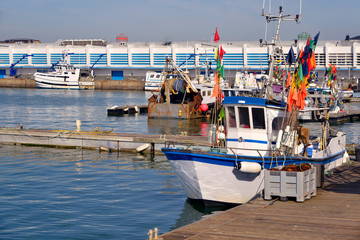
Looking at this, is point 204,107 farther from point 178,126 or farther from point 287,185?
point 287,185

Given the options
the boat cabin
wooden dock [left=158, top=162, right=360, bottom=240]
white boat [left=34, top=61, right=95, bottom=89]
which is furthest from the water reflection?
white boat [left=34, top=61, right=95, bottom=89]

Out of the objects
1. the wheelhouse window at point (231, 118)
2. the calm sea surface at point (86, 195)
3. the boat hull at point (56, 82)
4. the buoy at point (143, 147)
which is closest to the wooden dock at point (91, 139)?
the buoy at point (143, 147)

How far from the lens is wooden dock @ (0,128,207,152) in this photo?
35.7 metres

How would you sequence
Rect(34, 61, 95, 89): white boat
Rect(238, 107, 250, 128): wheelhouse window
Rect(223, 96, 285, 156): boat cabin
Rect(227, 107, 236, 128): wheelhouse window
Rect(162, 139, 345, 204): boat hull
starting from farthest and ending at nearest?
Rect(34, 61, 95, 89): white boat < Rect(227, 107, 236, 128): wheelhouse window < Rect(238, 107, 250, 128): wheelhouse window < Rect(223, 96, 285, 156): boat cabin < Rect(162, 139, 345, 204): boat hull

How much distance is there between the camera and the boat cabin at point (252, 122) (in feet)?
71.8

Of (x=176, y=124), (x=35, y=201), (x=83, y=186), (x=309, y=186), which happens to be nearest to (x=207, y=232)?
(x=309, y=186)

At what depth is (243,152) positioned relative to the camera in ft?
71.8

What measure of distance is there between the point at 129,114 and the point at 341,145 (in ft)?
147

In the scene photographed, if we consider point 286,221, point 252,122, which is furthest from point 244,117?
point 286,221

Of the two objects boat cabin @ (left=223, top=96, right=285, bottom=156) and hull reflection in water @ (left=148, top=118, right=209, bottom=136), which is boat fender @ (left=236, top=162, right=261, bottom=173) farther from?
hull reflection in water @ (left=148, top=118, right=209, bottom=136)

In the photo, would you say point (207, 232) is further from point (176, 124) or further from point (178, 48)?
point (178, 48)

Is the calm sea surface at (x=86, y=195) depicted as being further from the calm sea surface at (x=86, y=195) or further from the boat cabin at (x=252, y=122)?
the boat cabin at (x=252, y=122)

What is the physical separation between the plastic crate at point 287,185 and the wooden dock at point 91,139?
1568 cm

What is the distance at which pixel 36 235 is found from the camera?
1869cm
